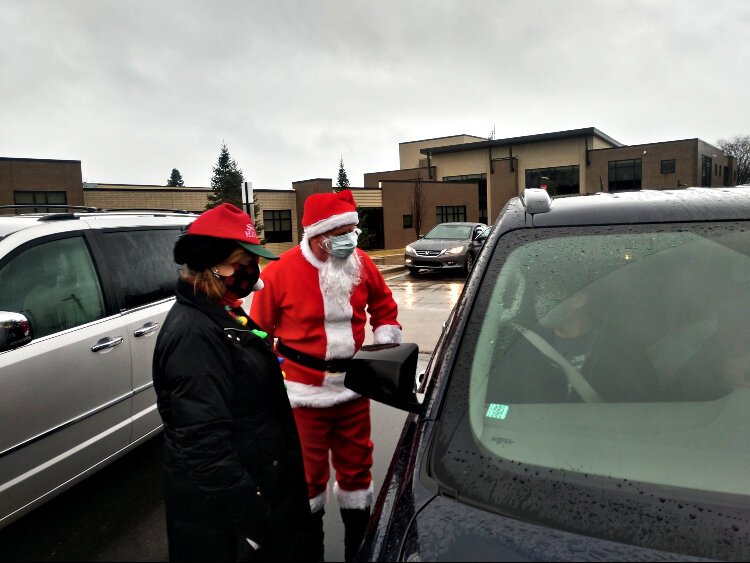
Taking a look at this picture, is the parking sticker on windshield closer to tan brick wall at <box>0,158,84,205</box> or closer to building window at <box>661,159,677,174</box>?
tan brick wall at <box>0,158,84,205</box>

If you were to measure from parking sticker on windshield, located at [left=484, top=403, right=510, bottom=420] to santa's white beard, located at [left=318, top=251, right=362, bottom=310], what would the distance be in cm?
140

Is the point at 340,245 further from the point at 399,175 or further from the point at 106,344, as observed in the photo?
the point at 399,175

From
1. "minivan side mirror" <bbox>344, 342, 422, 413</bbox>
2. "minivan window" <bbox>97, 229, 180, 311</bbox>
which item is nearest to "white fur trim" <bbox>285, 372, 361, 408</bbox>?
"minivan side mirror" <bbox>344, 342, 422, 413</bbox>

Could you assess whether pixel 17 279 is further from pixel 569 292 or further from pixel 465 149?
pixel 465 149

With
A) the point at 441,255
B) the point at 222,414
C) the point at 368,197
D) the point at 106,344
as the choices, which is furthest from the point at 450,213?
the point at 222,414

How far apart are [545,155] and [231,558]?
168ft

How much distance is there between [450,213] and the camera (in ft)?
138

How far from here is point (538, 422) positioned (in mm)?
1560

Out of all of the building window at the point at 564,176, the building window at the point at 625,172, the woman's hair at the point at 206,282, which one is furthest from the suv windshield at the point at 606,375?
the building window at the point at 625,172

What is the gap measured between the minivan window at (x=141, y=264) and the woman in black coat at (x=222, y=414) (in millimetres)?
2058

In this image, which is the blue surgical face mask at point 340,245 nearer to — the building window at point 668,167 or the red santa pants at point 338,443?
the red santa pants at point 338,443

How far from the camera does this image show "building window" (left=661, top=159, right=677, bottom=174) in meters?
46.2

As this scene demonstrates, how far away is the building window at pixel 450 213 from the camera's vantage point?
134 ft

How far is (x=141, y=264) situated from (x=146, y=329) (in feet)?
1.83
